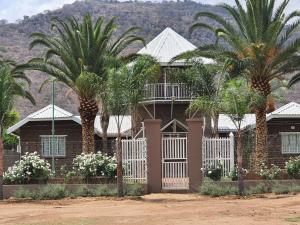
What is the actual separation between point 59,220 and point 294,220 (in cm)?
617

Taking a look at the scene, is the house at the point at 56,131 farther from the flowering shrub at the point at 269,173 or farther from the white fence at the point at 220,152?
Result: the flowering shrub at the point at 269,173

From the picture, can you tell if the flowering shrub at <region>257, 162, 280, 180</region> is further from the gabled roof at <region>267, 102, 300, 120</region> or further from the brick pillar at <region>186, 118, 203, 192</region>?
the gabled roof at <region>267, 102, 300, 120</region>

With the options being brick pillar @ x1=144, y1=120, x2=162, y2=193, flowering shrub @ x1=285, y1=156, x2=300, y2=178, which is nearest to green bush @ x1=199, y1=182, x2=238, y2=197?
brick pillar @ x1=144, y1=120, x2=162, y2=193

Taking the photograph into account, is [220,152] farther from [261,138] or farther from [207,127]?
[207,127]

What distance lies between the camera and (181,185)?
27094 mm

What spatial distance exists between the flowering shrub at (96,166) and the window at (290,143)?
1463 centimetres

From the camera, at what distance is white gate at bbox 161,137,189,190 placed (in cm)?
2730

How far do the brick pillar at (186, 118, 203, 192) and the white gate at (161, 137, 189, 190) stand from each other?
0.61m


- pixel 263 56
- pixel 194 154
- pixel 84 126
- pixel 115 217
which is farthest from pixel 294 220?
pixel 84 126

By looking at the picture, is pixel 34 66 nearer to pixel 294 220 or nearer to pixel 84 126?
pixel 84 126

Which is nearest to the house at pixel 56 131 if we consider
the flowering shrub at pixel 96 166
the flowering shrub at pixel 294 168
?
the flowering shrub at pixel 96 166

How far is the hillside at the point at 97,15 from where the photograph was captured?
238 ft

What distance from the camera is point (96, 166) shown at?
1066 inches

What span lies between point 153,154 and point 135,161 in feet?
3.28
